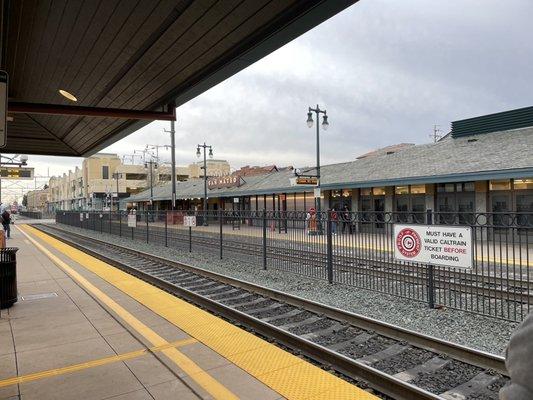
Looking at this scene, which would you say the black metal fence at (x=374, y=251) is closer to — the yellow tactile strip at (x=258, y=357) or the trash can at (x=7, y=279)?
the yellow tactile strip at (x=258, y=357)

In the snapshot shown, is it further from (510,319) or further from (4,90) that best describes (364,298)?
(4,90)

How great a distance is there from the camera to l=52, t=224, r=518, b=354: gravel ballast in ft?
19.9

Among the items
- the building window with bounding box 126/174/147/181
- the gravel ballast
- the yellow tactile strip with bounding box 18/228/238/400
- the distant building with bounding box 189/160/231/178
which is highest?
the distant building with bounding box 189/160/231/178

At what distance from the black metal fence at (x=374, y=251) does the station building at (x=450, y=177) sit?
5259 mm

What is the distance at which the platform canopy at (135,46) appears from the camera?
556 cm

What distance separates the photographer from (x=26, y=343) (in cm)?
563

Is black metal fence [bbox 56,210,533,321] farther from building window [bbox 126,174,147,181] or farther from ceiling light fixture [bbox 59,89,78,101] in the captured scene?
building window [bbox 126,174,147,181]

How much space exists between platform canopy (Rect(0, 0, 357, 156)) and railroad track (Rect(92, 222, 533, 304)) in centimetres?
491

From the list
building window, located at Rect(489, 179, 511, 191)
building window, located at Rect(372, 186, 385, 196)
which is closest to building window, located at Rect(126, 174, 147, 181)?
building window, located at Rect(372, 186, 385, 196)

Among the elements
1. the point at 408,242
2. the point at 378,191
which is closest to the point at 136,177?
the point at 378,191

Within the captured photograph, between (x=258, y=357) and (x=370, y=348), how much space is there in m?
1.61

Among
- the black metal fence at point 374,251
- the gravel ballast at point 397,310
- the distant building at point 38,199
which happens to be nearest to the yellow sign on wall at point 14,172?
the black metal fence at point 374,251

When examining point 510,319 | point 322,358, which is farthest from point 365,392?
point 510,319

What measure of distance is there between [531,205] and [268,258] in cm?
1206
